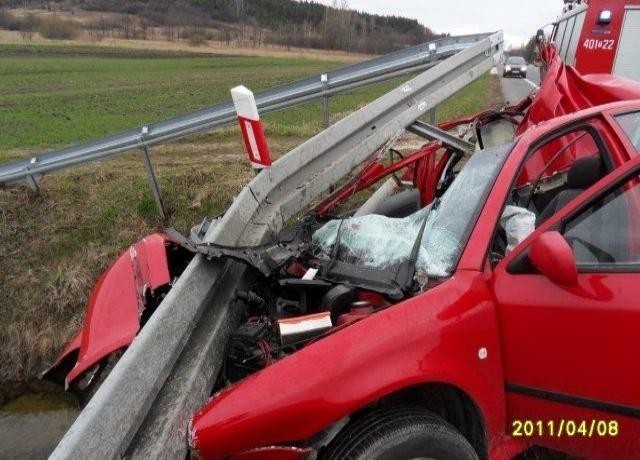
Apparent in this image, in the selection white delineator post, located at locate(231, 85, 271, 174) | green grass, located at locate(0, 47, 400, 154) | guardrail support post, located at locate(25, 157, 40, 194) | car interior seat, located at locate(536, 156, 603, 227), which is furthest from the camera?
green grass, located at locate(0, 47, 400, 154)

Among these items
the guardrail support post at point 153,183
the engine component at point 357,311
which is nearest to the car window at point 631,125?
the engine component at point 357,311

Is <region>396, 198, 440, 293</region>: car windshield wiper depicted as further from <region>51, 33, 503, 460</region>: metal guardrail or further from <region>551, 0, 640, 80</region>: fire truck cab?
<region>551, 0, 640, 80</region>: fire truck cab

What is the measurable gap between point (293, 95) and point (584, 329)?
4.62 meters

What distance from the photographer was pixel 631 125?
8.93 ft

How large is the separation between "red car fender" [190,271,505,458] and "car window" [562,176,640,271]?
1.58ft

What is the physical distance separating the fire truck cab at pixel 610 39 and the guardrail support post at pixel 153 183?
356 inches

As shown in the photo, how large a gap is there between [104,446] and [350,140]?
117 inches

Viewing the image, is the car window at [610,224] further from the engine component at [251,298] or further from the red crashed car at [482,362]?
the engine component at [251,298]

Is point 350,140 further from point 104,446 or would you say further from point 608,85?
point 104,446

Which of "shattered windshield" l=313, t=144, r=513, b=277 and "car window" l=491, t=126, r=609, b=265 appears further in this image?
"car window" l=491, t=126, r=609, b=265

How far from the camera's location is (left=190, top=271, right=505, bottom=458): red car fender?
197 centimetres

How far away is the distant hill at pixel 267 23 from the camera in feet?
237
